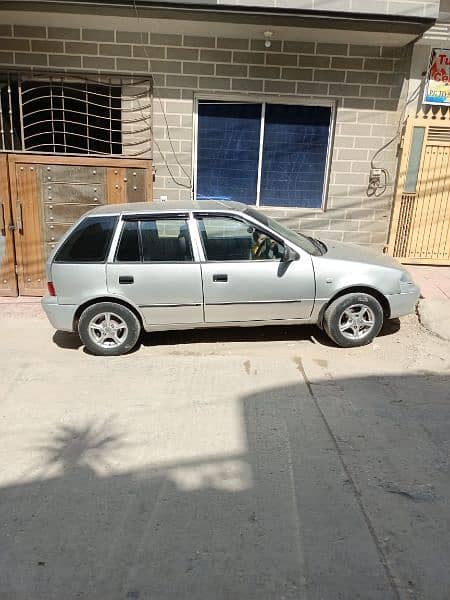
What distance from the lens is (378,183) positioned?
27.2 feet

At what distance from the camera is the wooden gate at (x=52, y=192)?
744cm

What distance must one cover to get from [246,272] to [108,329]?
1.71 meters

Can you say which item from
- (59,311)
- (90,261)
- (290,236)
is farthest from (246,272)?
(59,311)

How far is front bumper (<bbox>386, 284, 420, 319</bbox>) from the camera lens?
221 inches

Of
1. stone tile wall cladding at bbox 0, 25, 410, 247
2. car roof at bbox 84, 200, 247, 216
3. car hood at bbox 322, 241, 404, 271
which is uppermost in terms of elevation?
stone tile wall cladding at bbox 0, 25, 410, 247

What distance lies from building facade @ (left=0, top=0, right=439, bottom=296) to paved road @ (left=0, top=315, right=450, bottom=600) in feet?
12.3

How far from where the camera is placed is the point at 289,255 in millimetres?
5391

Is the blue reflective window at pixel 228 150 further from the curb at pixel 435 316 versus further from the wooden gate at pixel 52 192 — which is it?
the curb at pixel 435 316

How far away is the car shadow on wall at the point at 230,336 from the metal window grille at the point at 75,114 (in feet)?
10.8

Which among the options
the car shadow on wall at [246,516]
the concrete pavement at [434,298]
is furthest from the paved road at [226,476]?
the concrete pavement at [434,298]

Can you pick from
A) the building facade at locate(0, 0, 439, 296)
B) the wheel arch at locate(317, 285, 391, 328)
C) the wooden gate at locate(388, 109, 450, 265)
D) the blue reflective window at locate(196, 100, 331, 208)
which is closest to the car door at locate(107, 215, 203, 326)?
the wheel arch at locate(317, 285, 391, 328)

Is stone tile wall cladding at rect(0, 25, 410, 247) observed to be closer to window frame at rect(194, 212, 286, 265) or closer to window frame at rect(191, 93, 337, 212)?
window frame at rect(191, 93, 337, 212)

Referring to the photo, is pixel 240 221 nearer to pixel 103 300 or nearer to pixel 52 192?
pixel 103 300

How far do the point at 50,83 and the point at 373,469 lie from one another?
7.50 meters
